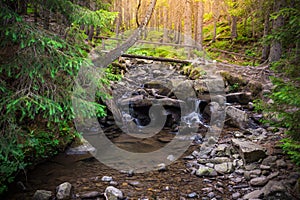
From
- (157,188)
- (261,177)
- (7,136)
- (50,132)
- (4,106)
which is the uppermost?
(4,106)

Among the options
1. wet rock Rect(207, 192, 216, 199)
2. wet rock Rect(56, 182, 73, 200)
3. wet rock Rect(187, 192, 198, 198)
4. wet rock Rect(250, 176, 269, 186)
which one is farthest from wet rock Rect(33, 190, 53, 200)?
wet rock Rect(250, 176, 269, 186)

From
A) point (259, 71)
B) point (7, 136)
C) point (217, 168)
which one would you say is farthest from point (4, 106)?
point (259, 71)

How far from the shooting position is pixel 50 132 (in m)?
6.09

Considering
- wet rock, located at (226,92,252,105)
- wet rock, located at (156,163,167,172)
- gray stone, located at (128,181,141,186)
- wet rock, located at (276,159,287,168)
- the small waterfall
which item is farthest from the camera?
wet rock, located at (226,92,252,105)

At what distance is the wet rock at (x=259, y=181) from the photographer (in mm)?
5031

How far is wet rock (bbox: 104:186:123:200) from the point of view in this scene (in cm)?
489

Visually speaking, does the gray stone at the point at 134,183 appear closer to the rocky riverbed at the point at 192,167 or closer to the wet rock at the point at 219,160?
Answer: the rocky riverbed at the point at 192,167

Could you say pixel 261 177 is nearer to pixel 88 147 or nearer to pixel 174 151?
pixel 174 151

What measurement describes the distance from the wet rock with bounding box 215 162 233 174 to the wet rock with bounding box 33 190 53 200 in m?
4.19

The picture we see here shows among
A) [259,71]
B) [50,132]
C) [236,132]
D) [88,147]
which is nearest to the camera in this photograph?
[50,132]

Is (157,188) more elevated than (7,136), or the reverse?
(7,136)

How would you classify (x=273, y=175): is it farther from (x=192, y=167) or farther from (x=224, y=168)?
(x=192, y=167)

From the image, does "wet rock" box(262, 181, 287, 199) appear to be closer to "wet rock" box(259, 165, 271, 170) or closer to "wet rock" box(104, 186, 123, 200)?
"wet rock" box(259, 165, 271, 170)

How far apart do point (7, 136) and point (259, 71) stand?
12.9 metres
